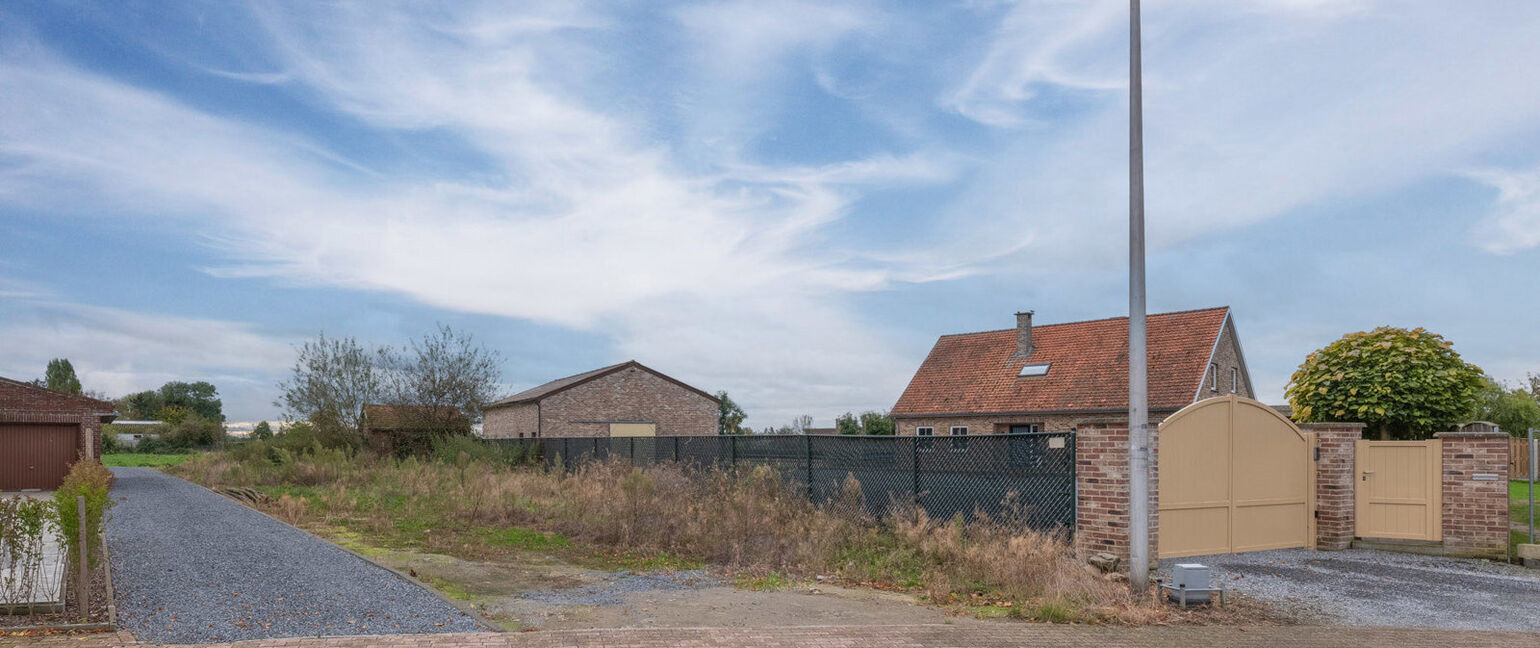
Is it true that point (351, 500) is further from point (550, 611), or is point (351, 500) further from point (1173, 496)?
point (1173, 496)

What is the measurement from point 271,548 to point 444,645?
6.93 m

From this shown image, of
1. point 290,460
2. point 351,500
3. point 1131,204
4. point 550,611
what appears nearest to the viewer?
point 550,611

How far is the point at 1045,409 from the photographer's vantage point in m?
32.4

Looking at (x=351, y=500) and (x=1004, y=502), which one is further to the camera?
(x=351, y=500)

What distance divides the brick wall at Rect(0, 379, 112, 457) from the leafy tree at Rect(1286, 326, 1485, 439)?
33.9m

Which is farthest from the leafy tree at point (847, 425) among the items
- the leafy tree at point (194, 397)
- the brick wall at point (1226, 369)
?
the leafy tree at point (194, 397)

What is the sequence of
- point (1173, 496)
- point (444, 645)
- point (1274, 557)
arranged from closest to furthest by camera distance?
point (444, 645) < point (1173, 496) < point (1274, 557)

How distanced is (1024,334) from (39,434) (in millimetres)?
32633

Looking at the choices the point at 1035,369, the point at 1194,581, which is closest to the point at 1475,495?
the point at 1194,581

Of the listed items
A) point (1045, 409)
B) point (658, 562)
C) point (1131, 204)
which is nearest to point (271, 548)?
point (658, 562)

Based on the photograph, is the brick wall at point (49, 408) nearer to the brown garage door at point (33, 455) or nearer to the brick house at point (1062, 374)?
the brown garage door at point (33, 455)

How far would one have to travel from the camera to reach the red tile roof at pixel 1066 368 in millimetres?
31062

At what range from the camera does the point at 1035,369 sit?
113 ft

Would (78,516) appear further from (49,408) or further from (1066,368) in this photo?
(1066,368)
